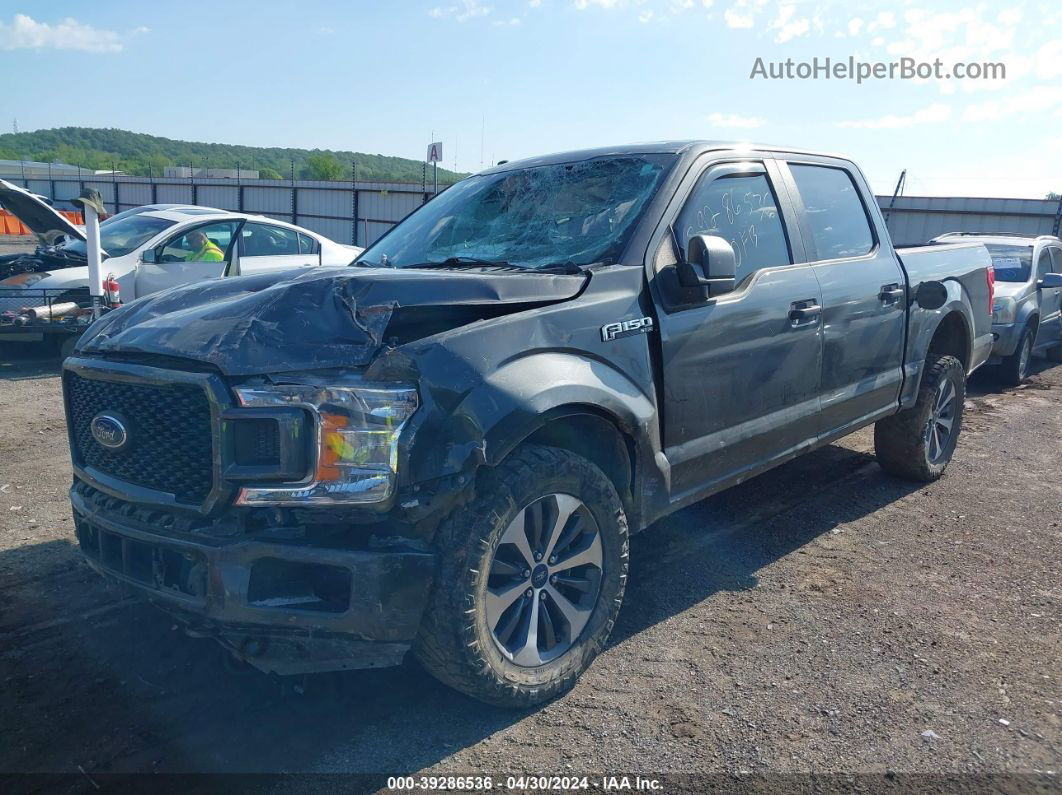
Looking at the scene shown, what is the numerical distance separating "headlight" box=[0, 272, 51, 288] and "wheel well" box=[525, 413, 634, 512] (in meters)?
7.66

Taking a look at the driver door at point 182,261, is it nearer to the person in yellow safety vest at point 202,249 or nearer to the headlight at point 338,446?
the person in yellow safety vest at point 202,249

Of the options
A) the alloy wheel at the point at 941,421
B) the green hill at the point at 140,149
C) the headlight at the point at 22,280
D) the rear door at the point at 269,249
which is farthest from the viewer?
the green hill at the point at 140,149

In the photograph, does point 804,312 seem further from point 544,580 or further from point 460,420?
point 460,420

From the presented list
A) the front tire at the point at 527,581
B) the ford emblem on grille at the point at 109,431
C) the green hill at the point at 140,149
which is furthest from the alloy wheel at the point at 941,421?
the green hill at the point at 140,149

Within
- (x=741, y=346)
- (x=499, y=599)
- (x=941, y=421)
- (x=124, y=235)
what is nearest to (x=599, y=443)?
(x=499, y=599)

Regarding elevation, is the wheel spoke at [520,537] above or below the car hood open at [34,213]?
below

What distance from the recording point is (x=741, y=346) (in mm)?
3777

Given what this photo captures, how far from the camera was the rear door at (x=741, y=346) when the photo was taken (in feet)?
11.6

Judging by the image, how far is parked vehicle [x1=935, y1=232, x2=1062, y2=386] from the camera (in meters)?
9.52

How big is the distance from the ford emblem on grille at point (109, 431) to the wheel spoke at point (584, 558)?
5.06 ft

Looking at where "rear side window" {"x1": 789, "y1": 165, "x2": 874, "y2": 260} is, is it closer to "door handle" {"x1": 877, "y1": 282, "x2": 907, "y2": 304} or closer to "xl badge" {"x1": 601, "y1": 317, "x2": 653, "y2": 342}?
"door handle" {"x1": 877, "y1": 282, "x2": 907, "y2": 304}

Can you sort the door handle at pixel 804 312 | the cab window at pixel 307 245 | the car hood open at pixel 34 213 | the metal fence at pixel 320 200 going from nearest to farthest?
the door handle at pixel 804 312 < the car hood open at pixel 34 213 < the cab window at pixel 307 245 < the metal fence at pixel 320 200

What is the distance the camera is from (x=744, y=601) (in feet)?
13.0

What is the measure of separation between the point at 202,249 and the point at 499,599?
27.2 feet
